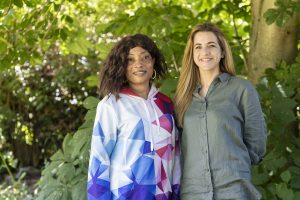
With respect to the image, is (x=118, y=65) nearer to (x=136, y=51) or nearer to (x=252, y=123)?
(x=136, y=51)

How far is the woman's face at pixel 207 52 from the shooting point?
2213 millimetres

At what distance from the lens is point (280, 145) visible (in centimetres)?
323

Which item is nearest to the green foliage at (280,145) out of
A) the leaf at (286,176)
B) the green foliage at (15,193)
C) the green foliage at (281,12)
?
the leaf at (286,176)

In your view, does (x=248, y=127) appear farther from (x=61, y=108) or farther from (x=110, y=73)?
(x=61, y=108)

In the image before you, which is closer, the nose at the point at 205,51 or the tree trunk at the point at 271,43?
the nose at the point at 205,51

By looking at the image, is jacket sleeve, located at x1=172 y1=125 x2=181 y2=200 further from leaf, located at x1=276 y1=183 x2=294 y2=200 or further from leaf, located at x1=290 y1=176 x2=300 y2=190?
leaf, located at x1=290 y1=176 x2=300 y2=190

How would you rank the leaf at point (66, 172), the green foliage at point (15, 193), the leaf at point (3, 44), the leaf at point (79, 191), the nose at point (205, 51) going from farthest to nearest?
the green foliage at point (15, 193) → the leaf at point (3, 44) → the leaf at point (66, 172) → the leaf at point (79, 191) → the nose at point (205, 51)

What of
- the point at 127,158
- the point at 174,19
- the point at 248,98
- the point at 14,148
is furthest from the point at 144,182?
the point at 14,148

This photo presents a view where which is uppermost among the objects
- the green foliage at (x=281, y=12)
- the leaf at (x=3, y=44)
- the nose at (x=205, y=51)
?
the green foliage at (x=281, y=12)

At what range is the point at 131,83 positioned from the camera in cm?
227

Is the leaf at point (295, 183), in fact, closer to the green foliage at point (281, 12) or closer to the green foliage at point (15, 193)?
the green foliage at point (281, 12)

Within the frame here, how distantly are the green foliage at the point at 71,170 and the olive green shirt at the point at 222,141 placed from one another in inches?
36.3

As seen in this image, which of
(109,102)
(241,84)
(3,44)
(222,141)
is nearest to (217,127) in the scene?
(222,141)

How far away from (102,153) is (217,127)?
465mm
